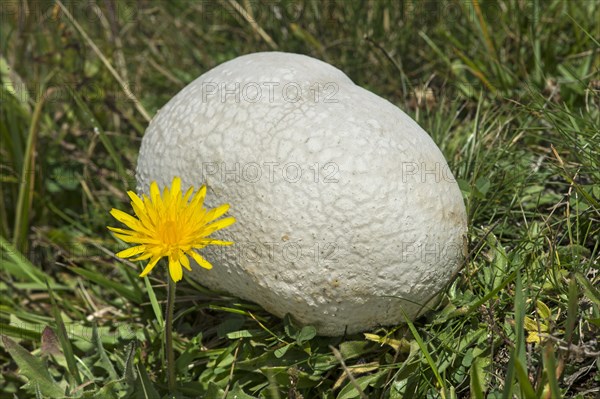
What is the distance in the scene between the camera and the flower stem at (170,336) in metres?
1.89

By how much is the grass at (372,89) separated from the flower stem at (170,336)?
0.24ft

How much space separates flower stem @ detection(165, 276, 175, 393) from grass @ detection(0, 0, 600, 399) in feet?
0.24

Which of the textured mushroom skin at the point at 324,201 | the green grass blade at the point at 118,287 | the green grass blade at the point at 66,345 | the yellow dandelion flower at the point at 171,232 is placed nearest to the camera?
the yellow dandelion flower at the point at 171,232

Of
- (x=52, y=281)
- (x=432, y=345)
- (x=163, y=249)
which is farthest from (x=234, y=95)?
(x=52, y=281)

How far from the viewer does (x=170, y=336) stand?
6.60 ft

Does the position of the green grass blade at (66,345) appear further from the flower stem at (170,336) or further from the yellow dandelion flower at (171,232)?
the yellow dandelion flower at (171,232)

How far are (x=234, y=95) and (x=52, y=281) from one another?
1.26 metres

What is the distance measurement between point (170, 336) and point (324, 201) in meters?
0.62

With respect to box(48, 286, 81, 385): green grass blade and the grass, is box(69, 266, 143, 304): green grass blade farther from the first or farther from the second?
box(48, 286, 81, 385): green grass blade

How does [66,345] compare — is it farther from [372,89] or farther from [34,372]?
[372,89]

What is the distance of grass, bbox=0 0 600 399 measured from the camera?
211 centimetres

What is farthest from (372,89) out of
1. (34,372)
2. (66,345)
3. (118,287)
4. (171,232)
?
(34,372)

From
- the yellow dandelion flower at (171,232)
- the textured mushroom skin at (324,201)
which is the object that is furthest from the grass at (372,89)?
the yellow dandelion flower at (171,232)

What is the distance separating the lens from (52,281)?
2.90 metres
